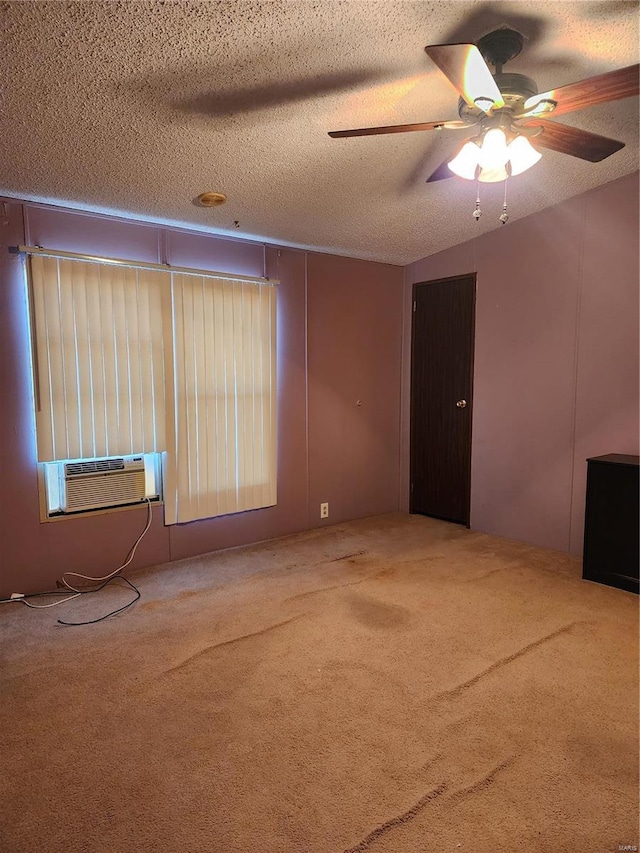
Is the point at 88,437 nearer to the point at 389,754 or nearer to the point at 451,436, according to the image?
the point at 389,754

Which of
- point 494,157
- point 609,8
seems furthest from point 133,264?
point 609,8

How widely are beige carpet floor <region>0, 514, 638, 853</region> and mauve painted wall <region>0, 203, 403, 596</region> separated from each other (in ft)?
1.25

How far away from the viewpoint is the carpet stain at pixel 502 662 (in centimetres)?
206

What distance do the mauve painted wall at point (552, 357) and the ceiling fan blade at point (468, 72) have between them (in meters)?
2.06

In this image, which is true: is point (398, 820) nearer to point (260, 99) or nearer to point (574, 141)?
point (574, 141)

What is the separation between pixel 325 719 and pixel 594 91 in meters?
2.42

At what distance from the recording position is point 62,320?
9.77ft

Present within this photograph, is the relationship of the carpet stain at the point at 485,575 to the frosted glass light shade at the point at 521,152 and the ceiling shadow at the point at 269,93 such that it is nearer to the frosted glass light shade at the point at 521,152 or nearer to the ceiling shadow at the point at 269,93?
the frosted glass light shade at the point at 521,152

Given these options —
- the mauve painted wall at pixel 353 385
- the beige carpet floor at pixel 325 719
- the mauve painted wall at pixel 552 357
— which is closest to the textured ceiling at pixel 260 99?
the mauve painted wall at pixel 552 357

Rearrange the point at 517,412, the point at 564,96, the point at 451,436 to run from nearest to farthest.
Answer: the point at 564,96 → the point at 517,412 → the point at 451,436

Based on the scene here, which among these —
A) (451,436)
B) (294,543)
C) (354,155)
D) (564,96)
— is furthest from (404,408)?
(564,96)

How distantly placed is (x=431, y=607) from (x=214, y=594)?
1300 millimetres

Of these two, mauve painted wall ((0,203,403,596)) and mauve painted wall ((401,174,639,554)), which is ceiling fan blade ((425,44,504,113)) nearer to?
mauve painted wall ((401,174,639,554))

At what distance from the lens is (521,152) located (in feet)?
6.44
